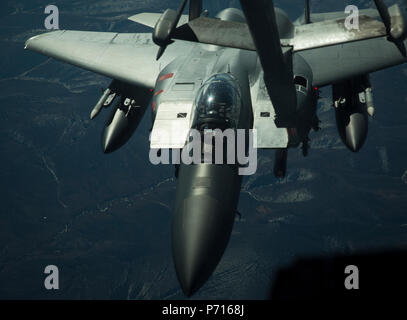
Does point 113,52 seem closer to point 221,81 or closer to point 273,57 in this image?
point 221,81

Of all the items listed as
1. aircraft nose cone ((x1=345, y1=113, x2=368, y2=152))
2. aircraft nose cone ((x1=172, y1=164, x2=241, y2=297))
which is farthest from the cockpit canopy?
aircraft nose cone ((x1=345, y1=113, x2=368, y2=152))

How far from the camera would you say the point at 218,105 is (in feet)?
41.1

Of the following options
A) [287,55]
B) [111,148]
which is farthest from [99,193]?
[287,55]

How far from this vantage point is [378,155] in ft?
554

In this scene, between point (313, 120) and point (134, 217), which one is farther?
point (134, 217)

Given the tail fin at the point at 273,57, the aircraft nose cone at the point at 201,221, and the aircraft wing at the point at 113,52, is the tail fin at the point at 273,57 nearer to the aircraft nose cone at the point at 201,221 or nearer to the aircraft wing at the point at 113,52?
the aircraft nose cone at the point at 201,221

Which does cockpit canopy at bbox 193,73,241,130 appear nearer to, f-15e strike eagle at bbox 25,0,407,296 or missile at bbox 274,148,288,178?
f-15e strike eagle at bbox 25,0,407,296

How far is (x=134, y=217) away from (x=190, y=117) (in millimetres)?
160236

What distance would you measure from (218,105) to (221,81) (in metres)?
1.38

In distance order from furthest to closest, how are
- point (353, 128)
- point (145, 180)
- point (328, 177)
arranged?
1. point (145, 180)
2. point (328, 177)
3. point (353, 128)

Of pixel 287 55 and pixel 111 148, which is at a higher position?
pixel 287 55

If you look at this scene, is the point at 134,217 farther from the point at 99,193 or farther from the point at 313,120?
the point at 313,120

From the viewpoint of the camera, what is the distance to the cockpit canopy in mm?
12164

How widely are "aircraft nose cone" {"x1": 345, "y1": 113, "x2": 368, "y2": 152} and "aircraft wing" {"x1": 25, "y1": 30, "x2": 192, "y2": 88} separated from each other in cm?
926
